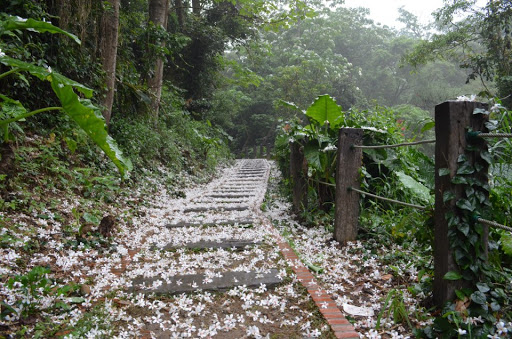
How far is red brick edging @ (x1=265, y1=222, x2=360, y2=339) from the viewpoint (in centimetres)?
164

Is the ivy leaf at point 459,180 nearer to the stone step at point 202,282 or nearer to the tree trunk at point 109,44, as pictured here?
the stone step at point 202,282

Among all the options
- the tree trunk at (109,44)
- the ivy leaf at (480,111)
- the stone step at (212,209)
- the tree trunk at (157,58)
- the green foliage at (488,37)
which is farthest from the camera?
the green foliage at (488,37)

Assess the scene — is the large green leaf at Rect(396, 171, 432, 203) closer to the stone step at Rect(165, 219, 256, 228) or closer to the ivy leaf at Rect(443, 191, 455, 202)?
the ivy leaf at Rect(443, 191, 455, 202)

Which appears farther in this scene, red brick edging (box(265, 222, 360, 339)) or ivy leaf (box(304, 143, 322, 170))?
ivy leaf (box(304, 143, 322, 170))

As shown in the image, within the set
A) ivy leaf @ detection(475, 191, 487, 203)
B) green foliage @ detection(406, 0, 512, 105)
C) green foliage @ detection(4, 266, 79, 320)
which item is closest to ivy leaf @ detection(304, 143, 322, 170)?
ivy leaf @ detection(475, 191, 487, 203)

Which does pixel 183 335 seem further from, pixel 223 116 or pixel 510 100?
pixel 223 116

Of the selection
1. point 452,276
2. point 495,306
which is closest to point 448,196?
point 452,276

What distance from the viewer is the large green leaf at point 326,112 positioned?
3596 mm

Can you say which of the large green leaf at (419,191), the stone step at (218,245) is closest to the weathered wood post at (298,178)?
the stone step at (218,245)

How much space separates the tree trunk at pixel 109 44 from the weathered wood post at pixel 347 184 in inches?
147

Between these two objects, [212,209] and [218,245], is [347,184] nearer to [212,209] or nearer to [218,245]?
[218,245]

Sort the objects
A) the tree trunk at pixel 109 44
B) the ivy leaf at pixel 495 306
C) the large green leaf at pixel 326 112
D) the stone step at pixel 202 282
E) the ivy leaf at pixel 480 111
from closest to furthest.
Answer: the ivy leaf at pixel 495 306 < the ivy leaf at pixel 480 111 < the stone step at pixel 202 282 < the large green leaf at pixel 326 112 < the tree trunk at pixel 109 44

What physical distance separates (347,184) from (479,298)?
5.14 ft

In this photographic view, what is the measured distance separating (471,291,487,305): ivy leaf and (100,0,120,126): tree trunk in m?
4.98
